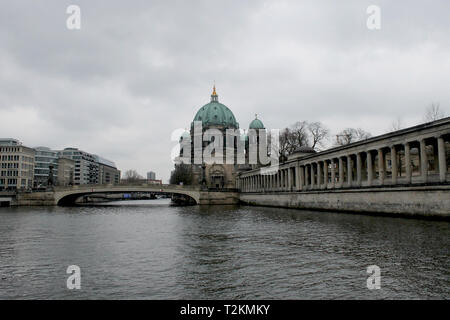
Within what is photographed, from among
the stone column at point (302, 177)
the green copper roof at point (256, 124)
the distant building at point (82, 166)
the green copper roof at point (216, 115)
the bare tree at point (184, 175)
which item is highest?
the green copper roof at point (216, 115)

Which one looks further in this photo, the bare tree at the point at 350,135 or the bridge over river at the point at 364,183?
the bare tree at the point at 350,135

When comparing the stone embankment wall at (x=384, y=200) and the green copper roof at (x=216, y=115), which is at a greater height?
the green copper roof at (x=216, y=115)

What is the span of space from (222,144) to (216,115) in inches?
408

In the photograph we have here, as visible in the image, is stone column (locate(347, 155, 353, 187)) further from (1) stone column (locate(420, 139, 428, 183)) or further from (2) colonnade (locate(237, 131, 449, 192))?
(1) stone column (locate(420, 139, 428, 183))

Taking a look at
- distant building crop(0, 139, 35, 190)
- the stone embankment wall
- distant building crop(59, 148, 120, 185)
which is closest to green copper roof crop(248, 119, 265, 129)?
distant building crop(0, 139, 35, 190)

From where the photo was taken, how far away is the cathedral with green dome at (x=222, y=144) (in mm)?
111125

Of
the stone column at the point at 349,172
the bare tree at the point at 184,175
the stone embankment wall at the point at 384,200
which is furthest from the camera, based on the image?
the bare tree at the point at 184,175

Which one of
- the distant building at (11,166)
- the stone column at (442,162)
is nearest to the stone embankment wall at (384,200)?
the stone column at (442,162)

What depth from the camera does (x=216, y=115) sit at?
119m

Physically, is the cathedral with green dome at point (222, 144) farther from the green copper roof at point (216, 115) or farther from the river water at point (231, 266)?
the river water at point (231, 266)
